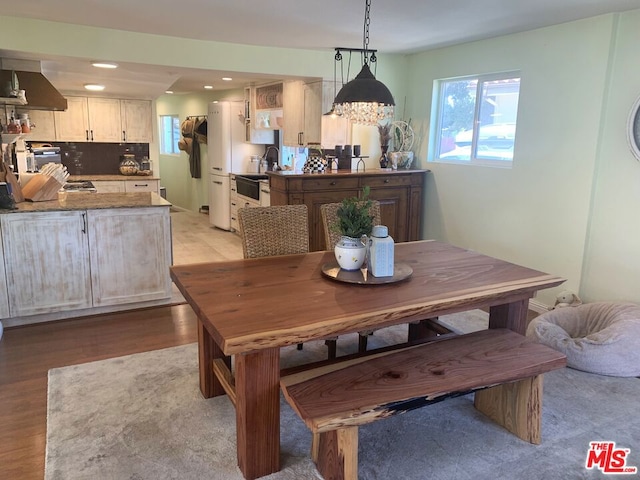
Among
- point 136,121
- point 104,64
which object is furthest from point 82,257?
point 136,121

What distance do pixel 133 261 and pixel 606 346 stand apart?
3493 mm

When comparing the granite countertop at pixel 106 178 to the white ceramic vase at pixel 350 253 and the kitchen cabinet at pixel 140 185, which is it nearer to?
the kitchen cabinet at pixel 140 185

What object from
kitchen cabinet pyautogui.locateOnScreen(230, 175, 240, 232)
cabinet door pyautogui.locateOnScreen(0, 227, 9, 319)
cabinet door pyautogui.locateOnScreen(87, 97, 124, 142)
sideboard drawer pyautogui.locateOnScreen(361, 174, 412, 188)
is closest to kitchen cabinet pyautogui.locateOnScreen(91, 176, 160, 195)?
cabinet door pyautogui.locateOnScreen(87, 97, 124, 142)

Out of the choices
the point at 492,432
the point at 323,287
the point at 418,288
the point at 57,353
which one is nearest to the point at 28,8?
the point at 57,353

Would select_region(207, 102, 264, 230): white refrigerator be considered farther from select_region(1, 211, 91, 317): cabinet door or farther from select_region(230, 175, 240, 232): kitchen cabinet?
select_region(1, 211, 91, 317): cabinet door

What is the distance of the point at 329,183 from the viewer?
16.3ft

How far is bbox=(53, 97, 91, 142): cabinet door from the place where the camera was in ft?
22.9

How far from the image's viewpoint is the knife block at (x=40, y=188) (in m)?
3.98

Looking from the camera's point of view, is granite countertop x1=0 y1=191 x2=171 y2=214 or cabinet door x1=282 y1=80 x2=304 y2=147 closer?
granite countertop x1=0 y1=191 x2=171 y2=214

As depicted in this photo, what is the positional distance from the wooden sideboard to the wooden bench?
2.65 meters

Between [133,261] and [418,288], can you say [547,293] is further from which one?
[133,261]

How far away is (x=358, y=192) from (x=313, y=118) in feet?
3.60

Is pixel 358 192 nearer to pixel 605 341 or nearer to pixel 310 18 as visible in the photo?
pixel 310 18

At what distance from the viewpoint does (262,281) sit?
2480 millimetres
